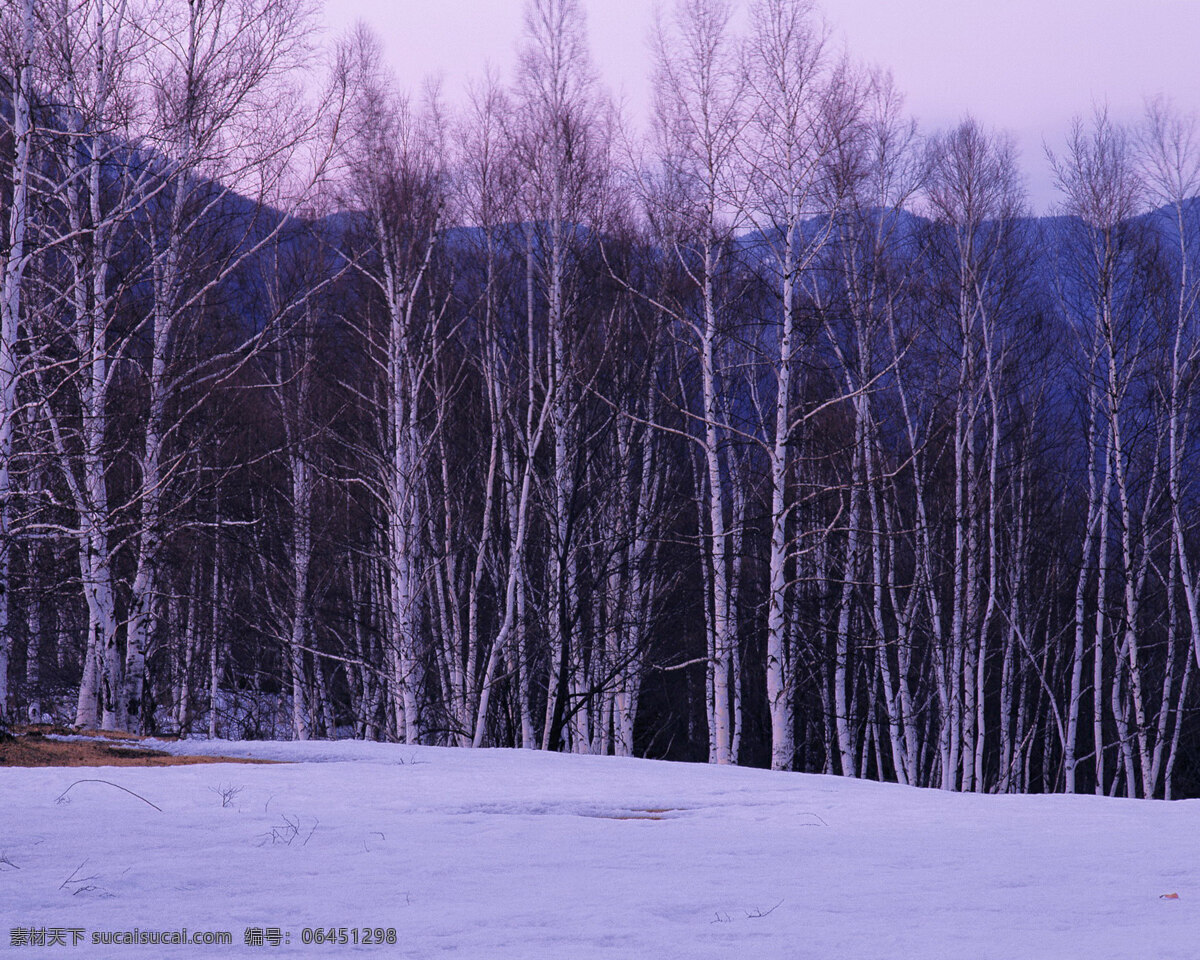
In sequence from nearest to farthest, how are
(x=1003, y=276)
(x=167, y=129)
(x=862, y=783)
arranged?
1. (x=862, y=783)
2. (x=167, y=129)
3. (x=1003, y=276)

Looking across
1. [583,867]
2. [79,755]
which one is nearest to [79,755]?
[79,755]

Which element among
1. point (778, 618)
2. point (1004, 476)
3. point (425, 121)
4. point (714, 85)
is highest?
point (425, 121)

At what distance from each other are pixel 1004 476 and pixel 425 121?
11959mm

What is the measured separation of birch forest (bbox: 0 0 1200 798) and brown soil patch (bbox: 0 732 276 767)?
39.2 inches

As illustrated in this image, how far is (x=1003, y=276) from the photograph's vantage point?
57.1 ft

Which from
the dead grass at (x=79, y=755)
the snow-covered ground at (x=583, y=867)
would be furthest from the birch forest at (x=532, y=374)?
the snow-covered ground at (x=583, y=867)

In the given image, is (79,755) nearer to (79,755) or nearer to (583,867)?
(79,755)

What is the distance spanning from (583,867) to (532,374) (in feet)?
32.0

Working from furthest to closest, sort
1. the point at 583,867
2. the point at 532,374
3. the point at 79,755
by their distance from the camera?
the point at 532,374, the point at 79,755, the point at 583,867

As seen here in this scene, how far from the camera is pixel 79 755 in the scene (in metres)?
7.70

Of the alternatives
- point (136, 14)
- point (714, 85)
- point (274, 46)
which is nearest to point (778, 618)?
point (714, 85)

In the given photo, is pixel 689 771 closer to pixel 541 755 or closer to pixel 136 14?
pixel 541 755

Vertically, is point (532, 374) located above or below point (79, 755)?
above

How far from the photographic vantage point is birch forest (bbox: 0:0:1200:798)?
1112 centimetres
